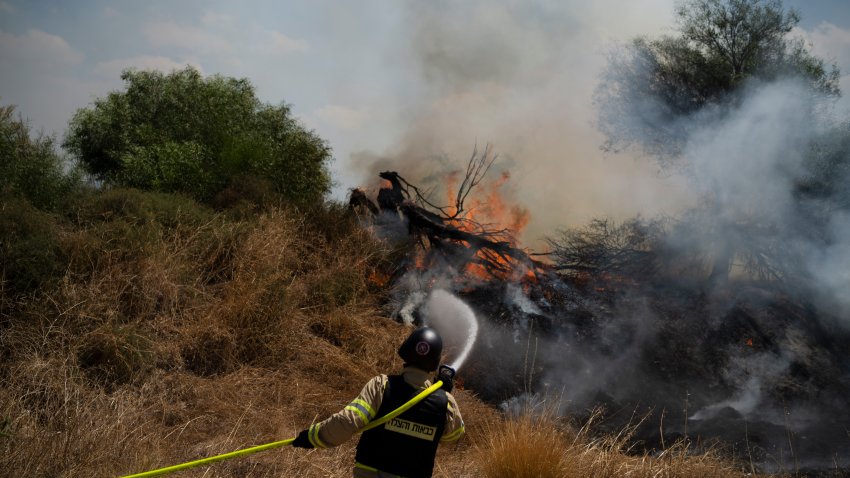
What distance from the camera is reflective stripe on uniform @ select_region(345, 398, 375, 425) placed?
344cm

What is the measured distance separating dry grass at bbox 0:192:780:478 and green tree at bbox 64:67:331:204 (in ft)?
5.73

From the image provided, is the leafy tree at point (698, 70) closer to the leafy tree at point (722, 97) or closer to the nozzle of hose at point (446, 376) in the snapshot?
the leafy tree at point (722, 97)

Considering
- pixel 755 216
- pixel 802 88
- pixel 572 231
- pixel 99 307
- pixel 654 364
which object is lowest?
pixel 99 307

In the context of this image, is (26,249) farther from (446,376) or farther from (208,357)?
(446,376)

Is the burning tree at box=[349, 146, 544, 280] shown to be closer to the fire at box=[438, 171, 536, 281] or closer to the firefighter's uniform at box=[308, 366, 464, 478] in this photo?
the fire at box=[438, 171, 536, 281]

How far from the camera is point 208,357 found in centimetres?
867

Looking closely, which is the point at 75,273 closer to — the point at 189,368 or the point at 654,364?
the point at 189,368

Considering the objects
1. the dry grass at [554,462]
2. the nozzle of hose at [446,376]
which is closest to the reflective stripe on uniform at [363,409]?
the nozzle of hose at [446,376]

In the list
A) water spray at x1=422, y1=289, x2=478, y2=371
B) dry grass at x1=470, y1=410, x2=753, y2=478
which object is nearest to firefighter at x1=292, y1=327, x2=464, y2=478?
dry grass at x1=470, y1=410, x2=753, y2=478

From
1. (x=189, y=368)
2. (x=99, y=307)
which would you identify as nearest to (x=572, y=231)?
(x=189, y=368)

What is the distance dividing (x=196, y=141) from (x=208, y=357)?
720 centimetres

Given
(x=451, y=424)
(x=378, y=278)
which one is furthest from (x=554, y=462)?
(x=378, y=278)

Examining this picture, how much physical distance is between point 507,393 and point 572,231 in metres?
4.88

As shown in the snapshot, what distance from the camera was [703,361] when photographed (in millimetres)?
10273
